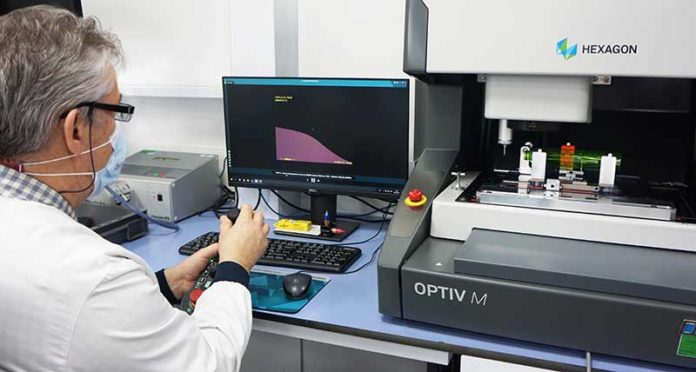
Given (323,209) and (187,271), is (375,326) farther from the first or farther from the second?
(323,209)

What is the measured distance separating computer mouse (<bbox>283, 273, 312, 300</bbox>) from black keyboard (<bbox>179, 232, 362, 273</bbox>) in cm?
12

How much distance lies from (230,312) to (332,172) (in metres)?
0.68

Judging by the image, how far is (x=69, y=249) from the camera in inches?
31.1

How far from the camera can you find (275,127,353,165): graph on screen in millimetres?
1617

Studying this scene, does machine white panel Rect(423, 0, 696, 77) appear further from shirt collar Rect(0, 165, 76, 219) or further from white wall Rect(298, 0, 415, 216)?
shirt collar Rect(0, 165, 76, 219)

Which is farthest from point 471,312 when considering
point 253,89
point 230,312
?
point 253,89

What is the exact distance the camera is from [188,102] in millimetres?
2059

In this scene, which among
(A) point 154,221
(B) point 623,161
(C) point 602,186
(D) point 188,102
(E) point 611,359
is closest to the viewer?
(E) point 611,359

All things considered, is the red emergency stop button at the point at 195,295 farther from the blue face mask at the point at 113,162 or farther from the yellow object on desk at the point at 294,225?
the yellow object on desk at the point at 294,225

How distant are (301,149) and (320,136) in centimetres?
7

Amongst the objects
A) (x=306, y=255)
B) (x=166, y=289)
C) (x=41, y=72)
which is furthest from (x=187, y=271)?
(x=41, y=72)

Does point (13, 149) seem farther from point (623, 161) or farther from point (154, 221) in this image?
point (623, 161)

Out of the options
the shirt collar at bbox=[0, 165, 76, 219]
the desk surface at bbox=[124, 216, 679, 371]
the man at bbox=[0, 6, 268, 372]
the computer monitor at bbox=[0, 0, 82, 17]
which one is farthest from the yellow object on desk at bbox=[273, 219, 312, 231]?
the computer monitor at bbox=[0, 0, 82, 17]

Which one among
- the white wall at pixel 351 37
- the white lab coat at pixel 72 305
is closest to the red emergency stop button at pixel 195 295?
the white lab coat at pixel 72 305
